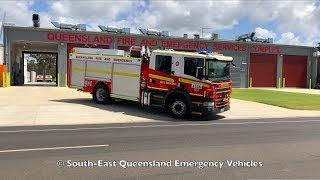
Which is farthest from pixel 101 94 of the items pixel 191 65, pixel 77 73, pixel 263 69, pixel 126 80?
pixel 263 69

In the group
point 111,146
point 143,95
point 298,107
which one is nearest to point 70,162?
point 111,146

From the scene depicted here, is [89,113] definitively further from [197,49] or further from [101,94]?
[197,49]

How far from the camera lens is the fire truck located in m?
17.0

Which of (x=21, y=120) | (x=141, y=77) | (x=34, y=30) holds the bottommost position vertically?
(x=21, y=120)

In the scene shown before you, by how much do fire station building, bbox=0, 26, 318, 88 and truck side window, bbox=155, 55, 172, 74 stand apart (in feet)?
65.7

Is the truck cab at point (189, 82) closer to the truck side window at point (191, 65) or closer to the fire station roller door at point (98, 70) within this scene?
the truck side window at point (191, 65)

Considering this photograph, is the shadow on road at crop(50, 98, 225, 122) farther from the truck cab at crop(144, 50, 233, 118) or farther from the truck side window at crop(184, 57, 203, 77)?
the truck side window at crop(184, 57, 203, 77)

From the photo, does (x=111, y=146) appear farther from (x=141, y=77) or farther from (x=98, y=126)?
(x=141, y=77)

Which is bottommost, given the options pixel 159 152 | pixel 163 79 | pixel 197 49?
pixel 159 152

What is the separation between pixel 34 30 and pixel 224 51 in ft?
62.8

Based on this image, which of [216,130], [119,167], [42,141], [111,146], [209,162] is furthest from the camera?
[216,130]

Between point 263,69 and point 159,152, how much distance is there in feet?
127

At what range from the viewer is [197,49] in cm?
4316

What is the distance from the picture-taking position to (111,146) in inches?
387
